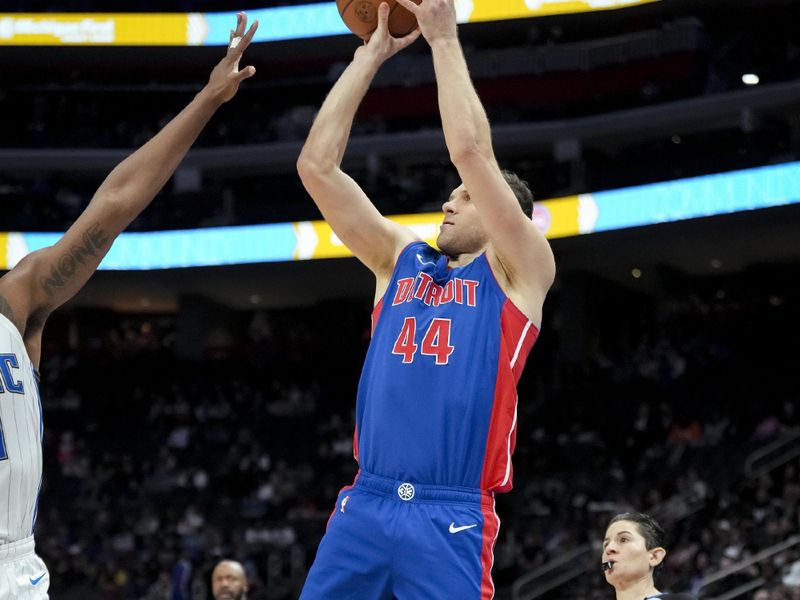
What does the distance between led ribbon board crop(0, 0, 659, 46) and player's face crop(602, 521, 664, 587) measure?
68.7 feet

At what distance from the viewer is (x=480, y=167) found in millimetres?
3654

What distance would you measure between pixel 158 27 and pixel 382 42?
23338 millimetres

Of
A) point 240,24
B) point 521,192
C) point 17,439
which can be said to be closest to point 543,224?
point 521,192

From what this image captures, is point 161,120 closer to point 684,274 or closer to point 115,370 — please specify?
point 115,370

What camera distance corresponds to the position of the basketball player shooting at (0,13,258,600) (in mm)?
3289

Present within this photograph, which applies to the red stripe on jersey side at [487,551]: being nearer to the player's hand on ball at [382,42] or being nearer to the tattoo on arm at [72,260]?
the tattoo on arm at [72,260]

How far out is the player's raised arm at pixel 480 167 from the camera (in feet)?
12.0

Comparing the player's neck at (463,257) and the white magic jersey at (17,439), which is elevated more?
the player's neck at (463,257)

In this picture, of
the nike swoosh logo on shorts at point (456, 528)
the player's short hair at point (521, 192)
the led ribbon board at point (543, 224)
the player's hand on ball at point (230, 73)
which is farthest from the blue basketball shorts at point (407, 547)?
the led ribbon board at point (543, 224)

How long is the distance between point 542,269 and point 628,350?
63.3ft

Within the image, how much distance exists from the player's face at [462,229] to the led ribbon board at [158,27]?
21719mm

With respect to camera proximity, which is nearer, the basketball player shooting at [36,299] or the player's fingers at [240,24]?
the basketball player shooting at [36,299]

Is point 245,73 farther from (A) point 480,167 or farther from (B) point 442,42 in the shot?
(A) point 480,167

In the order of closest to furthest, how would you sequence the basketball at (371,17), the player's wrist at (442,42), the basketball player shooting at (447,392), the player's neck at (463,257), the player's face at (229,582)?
the basketball player shooting at (447,392)
the player's wrist at (442,42)
the player's neck at (463,257)
the basketball at (371,17)
the player's face at (229,582)
